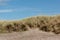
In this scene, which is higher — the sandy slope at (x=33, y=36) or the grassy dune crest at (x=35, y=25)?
the grassy dune crest at (x=35, y=25)

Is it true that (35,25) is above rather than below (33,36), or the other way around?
above

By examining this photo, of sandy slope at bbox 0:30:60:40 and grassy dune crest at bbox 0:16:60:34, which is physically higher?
grassy dune crest at bbox 0:16:60:34

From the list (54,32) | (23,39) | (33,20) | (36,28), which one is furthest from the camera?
(33,20)

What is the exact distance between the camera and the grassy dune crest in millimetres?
18203

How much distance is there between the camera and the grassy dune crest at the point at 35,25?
18203 mm

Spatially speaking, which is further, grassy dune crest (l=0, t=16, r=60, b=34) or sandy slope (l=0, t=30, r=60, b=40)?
grassy dune crest (l=0, t=16, r=60, b=34)

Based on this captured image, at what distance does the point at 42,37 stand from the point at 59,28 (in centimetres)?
304

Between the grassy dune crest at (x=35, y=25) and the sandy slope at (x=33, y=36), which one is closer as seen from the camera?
the sandy slope at (x=33, y=36)

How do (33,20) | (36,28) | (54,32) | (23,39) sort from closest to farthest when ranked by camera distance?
(23,39)
(54,32)
(36,28)
(33,20)

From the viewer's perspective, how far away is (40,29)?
1852 centimetres

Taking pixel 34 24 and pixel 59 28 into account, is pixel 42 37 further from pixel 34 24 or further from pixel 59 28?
pixel 34 24

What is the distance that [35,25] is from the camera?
64.8 ft

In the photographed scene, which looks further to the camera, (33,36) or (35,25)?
(35,25)

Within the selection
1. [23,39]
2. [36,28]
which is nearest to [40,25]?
[36,28]
